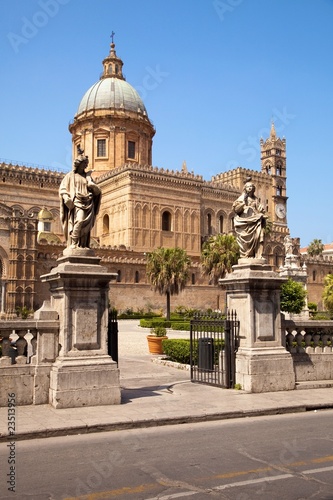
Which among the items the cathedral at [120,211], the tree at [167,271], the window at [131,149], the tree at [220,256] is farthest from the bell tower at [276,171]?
the tree at [167,271]

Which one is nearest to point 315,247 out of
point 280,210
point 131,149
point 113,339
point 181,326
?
point 280,210

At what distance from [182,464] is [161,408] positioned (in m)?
2.83

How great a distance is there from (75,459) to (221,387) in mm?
5268

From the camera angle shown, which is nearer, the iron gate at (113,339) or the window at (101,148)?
the iron gate at (113,339)

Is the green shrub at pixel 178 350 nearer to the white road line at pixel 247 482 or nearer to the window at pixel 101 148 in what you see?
the white road line at pixel 247 482

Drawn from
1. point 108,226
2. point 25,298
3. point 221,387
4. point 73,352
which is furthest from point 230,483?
point 108,226

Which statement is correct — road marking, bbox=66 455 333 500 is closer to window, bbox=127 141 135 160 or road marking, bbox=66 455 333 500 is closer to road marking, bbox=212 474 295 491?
road marking, bbox=212 474 295 491

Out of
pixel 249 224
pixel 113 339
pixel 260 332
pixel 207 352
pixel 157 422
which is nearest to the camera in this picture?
pixel 157 422

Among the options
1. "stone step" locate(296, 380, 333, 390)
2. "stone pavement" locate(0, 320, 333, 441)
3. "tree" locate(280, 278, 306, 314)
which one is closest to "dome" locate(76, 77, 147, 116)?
"tree" locate(280, 278, 306, 314)

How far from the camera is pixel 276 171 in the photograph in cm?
8525

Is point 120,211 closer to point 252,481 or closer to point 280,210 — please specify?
point 280,210

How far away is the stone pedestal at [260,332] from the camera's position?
10.5 metres

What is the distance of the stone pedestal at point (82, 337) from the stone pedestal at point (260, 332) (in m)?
2.78

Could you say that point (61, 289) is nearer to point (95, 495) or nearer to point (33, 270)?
point (95, 495)
